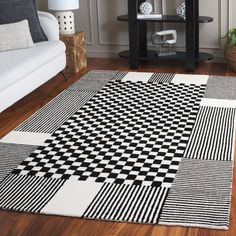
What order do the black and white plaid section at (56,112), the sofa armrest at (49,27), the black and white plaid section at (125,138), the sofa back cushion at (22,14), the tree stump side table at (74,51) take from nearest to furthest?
the black and white plaid section at (125,138) → the black and white plaid section at (56,112) → the sofa back cushion at (22,14) → the sofa armrest at (49,27) → the tree stump side table at (74,51)

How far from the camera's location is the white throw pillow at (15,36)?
13.5 ft

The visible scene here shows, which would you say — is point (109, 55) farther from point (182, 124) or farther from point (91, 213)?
point (91, 213)

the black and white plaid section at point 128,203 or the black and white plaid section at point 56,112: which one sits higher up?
the black and white plaid section at point 56,112

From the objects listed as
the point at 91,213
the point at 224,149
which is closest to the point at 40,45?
the point at 224,149

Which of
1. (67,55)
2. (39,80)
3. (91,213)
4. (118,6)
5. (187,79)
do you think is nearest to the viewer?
(91,213)

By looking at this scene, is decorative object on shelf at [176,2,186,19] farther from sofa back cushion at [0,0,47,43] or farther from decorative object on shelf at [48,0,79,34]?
sofa back cushion at [0,0,47,43]

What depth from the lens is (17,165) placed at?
2957mm

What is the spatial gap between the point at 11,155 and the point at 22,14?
1665 mm

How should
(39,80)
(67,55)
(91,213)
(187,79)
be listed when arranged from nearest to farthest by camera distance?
(91,213) → (39,80) → (187,79) → (67,55)

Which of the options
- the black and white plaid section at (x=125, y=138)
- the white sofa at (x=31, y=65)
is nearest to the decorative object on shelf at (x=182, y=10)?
the black and white plaid section at (x=125, y=138)

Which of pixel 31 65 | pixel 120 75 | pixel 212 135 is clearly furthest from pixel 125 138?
pixel 120 75

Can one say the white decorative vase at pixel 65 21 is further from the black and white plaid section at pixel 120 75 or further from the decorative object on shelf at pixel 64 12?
the black and white plaid section at pixel 120 75

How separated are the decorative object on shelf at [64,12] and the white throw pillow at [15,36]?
551 millimetres

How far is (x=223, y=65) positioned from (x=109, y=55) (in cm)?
119
